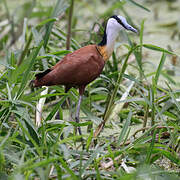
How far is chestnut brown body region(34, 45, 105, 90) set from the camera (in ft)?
5.55

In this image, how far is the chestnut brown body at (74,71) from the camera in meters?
1.69

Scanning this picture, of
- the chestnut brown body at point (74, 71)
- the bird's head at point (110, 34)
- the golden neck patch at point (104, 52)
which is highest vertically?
the bird's head at point (110, 34)

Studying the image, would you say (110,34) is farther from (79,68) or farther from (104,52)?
(79,68)

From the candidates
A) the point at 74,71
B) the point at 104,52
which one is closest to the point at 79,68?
the point at 74,71

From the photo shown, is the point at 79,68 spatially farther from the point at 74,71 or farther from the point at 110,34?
the point at 110,34

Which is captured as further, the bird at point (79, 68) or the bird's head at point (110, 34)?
the bird's head at point (110, 34)

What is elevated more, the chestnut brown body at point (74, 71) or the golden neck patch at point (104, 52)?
the golden neck patch at point (104, 52)

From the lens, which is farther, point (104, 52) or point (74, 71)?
point (104, 52)

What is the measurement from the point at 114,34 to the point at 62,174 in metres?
0.71

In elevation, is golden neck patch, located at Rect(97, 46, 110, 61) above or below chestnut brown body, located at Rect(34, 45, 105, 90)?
above

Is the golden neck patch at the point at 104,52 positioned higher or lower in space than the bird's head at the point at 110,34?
lower

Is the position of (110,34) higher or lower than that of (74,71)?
higher

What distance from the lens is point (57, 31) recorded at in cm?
241

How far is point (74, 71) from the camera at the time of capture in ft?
5.59
